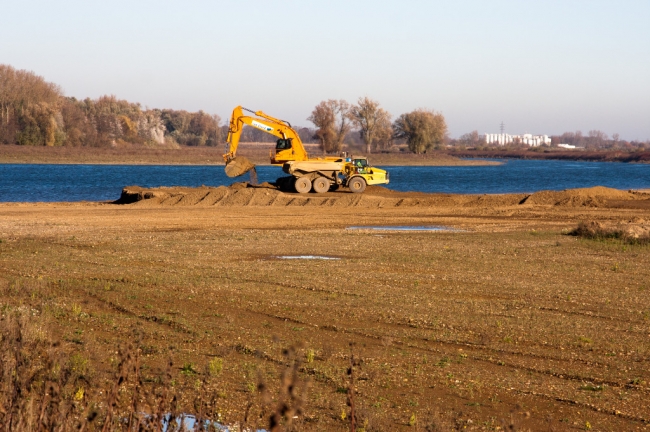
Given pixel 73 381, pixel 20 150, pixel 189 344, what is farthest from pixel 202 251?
pixel 20 150

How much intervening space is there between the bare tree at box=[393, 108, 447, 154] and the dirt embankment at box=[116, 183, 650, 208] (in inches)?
3437

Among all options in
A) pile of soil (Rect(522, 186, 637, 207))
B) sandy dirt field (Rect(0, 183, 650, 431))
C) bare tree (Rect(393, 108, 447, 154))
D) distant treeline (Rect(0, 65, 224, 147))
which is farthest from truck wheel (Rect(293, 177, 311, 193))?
bare tree (Rect(393, 108, 447, 154))

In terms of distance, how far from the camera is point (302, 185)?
4359cm

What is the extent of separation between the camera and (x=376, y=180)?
45969 mm

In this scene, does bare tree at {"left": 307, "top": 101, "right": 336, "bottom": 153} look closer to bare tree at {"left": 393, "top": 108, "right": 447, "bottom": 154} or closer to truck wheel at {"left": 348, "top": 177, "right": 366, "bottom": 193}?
bare tree at {"left": 393, "top": 108, "right": 447, "bottom": 154}


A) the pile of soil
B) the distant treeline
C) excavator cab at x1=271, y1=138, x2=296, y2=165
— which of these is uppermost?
the distant treeline

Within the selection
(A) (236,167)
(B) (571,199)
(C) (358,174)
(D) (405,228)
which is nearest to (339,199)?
(C) (358,174)

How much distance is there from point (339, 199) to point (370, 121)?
83.8 meters

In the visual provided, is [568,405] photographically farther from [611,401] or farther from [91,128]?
[91,128]

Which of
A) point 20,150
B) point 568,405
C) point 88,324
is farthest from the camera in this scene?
point 20,150

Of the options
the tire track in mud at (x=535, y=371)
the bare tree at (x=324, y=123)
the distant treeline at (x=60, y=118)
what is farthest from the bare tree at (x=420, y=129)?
the tire track in mud at (x=535, y=371)

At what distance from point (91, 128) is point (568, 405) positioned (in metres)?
116

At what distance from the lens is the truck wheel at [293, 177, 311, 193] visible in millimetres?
43406

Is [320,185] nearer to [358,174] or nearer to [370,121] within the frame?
[358,174]
